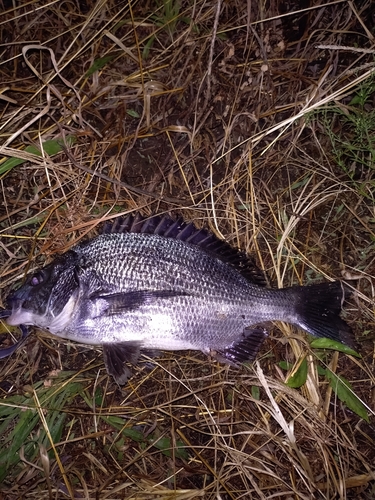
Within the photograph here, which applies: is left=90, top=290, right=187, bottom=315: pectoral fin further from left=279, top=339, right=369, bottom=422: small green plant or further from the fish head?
left=279, top=339, right=369, bottom=422: small green plant

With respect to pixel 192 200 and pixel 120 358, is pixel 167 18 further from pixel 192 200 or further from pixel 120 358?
pixel 120 358

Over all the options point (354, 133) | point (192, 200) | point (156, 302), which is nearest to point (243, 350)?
point (156, 302)

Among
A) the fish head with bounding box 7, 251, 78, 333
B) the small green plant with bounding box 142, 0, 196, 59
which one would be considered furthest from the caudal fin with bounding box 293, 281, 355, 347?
the small green plant with bounding box 142, 0, 196, 59

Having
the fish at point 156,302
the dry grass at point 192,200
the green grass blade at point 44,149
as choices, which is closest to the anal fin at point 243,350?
the fish at point 156,302

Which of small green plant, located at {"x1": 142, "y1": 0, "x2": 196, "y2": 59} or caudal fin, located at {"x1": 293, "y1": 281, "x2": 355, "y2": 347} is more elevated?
small green plant, located at {"x1": 142, "y1": 0, "x2": 196, "y2": 59}

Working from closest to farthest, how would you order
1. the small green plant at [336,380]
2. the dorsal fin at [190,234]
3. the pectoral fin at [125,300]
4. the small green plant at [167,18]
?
the pectoral fin at [125,300] → the small green plant at [336,380] → the dorsal fin at [190,234] → the small green plant at [167,18]

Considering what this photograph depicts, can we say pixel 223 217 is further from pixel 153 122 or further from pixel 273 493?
pixel 273 493

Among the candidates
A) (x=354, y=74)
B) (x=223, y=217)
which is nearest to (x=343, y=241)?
(x=223, y=217)

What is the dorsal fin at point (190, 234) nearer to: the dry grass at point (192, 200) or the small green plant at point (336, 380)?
the dry grass at point (192, 200)
